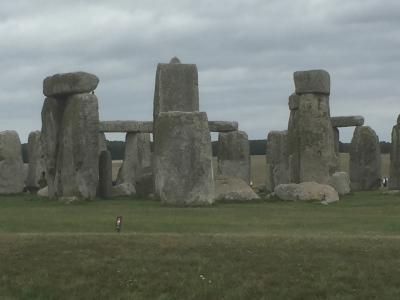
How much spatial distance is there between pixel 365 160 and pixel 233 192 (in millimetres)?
14579

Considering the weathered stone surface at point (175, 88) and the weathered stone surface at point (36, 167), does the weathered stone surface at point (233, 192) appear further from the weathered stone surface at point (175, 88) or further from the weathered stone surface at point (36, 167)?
the weathered stone surface at point (36, 167)

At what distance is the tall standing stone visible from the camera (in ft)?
94.0

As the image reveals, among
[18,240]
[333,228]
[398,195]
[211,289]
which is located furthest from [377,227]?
[398,195]

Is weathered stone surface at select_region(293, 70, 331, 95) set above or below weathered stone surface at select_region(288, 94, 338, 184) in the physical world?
above

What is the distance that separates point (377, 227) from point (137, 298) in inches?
256

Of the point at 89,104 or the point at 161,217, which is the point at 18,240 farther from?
the point at 89,104

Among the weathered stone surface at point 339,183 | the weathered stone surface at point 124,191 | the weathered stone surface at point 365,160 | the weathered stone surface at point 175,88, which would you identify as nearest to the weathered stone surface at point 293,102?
the weathered stone surface at point 339,183

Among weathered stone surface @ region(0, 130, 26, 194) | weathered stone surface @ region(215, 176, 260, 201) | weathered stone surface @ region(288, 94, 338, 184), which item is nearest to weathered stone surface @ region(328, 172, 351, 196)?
weathered stone surface @ region(288, 94, 338, 184)

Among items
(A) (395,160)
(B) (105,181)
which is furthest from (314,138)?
(B) (105,181)

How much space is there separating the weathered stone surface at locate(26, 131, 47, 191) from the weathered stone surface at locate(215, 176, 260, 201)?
10.3 m

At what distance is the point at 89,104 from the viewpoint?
2631cm

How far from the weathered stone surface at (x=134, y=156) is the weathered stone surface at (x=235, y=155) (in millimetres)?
3248

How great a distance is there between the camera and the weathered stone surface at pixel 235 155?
37656 millimetres

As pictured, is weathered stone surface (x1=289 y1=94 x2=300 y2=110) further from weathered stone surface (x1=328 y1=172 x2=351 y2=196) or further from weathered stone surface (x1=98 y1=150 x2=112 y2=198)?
weathered stone surface (x1=98 y1=150 x2=112 y2=198)
